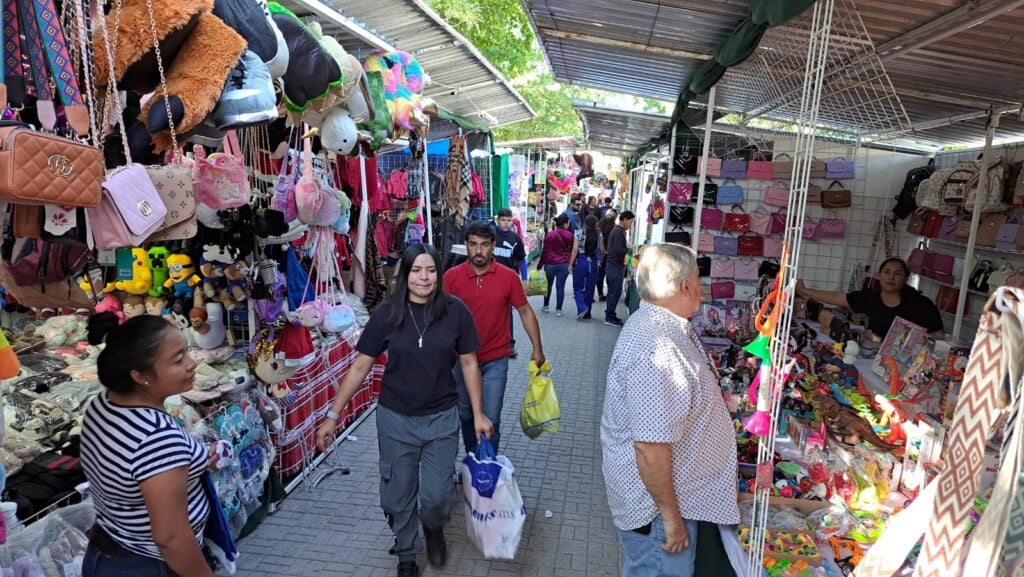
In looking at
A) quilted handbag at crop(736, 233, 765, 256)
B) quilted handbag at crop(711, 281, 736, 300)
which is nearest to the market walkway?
quilted handbag at crop(711, 281, 736, 300)

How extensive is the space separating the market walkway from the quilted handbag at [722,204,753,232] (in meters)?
2.48

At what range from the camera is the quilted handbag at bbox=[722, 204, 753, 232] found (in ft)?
21.1

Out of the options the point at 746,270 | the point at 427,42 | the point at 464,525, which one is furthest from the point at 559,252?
the point at 464,525

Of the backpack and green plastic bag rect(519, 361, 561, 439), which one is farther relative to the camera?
the backpack

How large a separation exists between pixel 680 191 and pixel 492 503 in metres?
4.44

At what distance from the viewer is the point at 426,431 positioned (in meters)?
3.32

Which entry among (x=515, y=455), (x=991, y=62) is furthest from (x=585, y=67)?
(x=515, y=455)

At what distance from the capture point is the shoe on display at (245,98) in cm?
218

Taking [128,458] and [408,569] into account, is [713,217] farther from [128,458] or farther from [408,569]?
[128,458]

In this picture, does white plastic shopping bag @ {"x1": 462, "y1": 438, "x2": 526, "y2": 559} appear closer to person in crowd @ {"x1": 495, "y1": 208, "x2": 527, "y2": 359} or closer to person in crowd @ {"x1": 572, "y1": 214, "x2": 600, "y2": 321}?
person in crowd @ {"x1": 495, "y1": 208, "x2": 527, "y2": 359}

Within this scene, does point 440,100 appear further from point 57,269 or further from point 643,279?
point 643,279

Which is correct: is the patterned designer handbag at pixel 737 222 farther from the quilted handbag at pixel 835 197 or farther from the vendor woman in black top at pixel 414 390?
the vendor woman in black top at pixel 414 390

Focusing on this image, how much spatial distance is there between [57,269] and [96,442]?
4.87 feet

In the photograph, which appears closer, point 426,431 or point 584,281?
point 426,431
